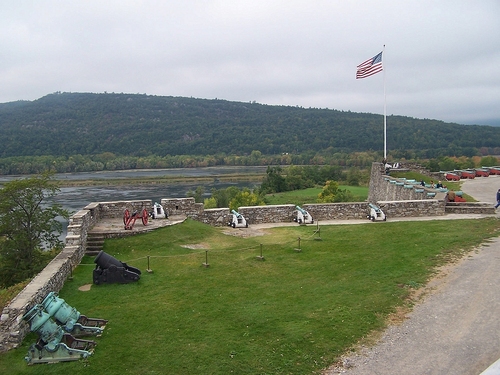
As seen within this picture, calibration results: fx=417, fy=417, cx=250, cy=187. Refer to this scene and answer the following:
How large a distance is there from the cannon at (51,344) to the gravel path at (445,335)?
11.8 feet

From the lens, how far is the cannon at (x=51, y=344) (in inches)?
237

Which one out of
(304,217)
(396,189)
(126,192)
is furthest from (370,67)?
(126,192)

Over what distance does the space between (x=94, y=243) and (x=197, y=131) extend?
161110 millimetres

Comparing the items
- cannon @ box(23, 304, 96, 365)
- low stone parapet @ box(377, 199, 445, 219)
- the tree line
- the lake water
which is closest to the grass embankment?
cannon @ box(23, 304, 96, 365)

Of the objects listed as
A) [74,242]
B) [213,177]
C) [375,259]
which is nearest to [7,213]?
[74,242]

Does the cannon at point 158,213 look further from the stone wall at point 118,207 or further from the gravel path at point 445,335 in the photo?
the gravel path at point 445,335

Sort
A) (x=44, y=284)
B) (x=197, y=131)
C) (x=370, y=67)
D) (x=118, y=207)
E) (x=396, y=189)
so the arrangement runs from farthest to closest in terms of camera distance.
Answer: (x=197, y=131), (x=370, y=67), (x=396, y=189), (x=118, y=207), (x=44, y=284)

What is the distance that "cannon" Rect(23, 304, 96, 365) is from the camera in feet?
19.8

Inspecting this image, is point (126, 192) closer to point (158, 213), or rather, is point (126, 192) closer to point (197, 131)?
point (158, 213)

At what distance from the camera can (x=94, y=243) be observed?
12047 millimetres

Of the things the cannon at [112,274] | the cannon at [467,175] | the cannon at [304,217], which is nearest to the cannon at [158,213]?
the cannon at [304,217]

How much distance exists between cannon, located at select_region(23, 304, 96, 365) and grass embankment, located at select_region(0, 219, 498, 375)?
15 centimetres

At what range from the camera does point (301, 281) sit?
8.94 metres

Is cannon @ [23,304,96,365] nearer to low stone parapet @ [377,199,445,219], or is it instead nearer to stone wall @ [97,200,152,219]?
stone wall @ [97,200,152,219]
